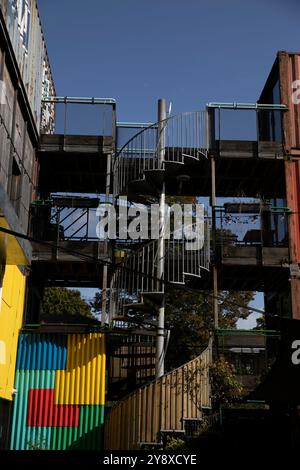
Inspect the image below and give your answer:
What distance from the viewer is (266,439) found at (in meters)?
14.7

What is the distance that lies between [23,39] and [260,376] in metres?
10.6

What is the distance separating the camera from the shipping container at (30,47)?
1399 centimetres

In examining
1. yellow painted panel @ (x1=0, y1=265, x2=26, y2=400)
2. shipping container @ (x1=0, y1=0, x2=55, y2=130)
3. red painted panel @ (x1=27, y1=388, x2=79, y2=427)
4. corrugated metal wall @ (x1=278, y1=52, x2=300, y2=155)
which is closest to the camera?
Answer: yellow painted panel @ (x1=0, y1=265, x2=26, y2=400)

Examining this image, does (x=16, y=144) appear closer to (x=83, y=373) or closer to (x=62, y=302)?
(x=83, y=373)

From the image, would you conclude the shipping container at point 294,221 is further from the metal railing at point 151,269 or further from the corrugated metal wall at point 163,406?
the corrugated metal wall at point 163,406

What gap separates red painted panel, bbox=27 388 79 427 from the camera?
598 inches

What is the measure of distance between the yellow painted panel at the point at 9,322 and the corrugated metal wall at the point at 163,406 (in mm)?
2972

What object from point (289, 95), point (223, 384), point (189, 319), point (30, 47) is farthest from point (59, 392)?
point (189, 319)

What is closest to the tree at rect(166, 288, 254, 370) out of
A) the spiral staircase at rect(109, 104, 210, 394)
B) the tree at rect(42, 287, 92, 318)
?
the spiral staircase at rect(109, 104, 210, 394)

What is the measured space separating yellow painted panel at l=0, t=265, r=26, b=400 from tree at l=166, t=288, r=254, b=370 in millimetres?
9422

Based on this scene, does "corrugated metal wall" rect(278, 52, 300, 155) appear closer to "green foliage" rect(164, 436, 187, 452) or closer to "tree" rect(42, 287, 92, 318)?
"green foliage" rect(164, 436, 187, 452)
